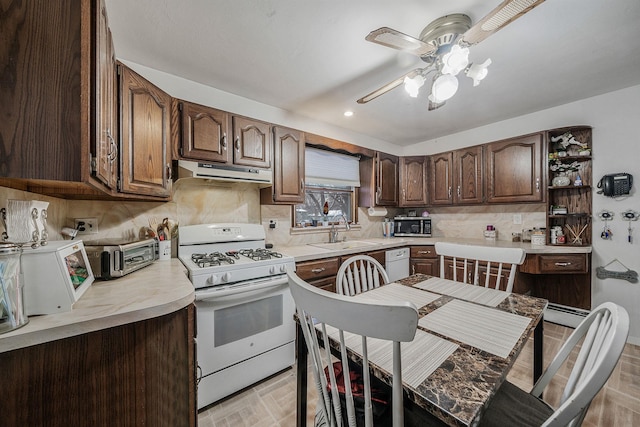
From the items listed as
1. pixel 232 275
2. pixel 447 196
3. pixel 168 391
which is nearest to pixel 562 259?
pixel 447 196

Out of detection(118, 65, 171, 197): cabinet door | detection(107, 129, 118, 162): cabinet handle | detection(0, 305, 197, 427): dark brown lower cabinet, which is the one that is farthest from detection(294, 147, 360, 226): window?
detection(0, 305, 197, 427): dark brown lower cabinet

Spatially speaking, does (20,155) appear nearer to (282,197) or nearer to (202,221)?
(202,221)

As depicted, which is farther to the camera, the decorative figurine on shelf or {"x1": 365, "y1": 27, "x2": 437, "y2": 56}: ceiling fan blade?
the decorative figurine on shelf

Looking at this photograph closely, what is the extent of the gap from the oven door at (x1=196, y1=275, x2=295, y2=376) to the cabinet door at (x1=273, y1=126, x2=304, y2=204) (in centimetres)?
86

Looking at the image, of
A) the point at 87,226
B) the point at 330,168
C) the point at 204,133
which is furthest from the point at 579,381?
the point at 330,168

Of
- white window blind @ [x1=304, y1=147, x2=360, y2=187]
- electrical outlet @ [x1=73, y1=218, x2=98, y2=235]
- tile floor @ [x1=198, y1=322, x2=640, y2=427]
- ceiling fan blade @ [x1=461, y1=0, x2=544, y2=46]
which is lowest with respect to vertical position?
tile floor @ [x1=198, y1=322, x2=640, y2=427]

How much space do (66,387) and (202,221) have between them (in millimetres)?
1464

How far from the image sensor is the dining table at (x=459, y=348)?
0.60 meters

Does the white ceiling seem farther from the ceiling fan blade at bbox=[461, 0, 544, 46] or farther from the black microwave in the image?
the black microwave

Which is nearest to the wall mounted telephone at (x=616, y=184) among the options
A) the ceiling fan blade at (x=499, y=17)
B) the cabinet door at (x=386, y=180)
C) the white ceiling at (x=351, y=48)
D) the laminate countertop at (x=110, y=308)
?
the white ceiling at (x=351, y=48)

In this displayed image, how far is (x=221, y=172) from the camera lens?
1.90 metres

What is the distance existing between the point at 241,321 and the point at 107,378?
83cm

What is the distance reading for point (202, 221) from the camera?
2.16m

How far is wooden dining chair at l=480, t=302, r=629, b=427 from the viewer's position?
57 cm
